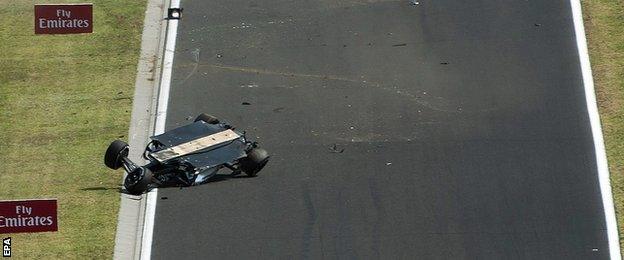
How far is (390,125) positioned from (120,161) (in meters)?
4.22

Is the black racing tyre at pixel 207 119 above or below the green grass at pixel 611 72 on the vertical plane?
below

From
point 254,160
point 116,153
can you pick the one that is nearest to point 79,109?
point 116,153

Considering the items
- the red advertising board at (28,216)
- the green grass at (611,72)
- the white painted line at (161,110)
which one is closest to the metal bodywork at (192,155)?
the white painted line at (161,110)

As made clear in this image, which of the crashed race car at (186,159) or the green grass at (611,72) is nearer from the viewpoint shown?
the crashed race car at (186,159)

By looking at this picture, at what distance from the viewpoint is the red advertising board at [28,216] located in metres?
18.0

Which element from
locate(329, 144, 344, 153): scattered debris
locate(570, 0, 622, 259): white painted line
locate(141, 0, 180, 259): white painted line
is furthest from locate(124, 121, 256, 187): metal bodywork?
locate(570, 0, 622, 259): white painted line

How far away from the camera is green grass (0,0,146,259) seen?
780 inches

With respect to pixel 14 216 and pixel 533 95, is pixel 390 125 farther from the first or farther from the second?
pixel 14 216

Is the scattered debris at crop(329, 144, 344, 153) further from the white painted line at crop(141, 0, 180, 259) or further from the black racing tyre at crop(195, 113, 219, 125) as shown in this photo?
the white painted line at crop(141, 0, 180, 259)

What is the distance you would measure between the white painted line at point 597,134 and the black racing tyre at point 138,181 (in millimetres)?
6059

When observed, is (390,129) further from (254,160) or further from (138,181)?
(138,181)

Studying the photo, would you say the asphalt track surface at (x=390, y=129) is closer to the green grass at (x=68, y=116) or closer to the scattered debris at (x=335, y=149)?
the scattered debris at (x=335, y=149)

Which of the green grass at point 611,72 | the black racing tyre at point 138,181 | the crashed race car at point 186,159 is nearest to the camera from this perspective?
the black racing tyre at point 138,181

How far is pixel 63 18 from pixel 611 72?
29.0 feet
